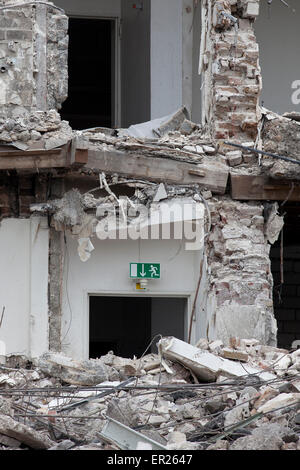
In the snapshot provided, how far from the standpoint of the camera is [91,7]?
18.5m

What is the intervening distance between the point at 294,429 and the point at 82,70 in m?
13.5

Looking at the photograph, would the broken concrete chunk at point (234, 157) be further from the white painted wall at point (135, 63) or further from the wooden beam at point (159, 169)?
the white painted wall at point (135, 63)

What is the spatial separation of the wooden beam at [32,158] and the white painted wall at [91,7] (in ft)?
17.3

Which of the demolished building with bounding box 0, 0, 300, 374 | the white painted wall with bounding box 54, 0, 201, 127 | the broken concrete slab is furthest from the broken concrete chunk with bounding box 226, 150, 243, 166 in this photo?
the broken concrete slab

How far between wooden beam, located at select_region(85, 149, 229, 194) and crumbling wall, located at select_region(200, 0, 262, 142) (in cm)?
53

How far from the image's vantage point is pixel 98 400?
10.7 meters

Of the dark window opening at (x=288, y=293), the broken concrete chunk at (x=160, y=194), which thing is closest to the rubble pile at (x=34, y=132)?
the broken concrete chunk at (x=160, y=194)

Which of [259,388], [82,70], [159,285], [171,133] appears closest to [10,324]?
[159,285]

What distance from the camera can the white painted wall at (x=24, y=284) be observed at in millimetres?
14055

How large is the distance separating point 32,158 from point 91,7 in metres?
5.47

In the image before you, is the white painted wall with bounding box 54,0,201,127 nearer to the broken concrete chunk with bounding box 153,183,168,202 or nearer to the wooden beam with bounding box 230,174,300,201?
the wooden beam with bounding box 230,174,300,201

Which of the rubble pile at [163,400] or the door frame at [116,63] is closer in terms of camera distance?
the rubble pile at [163,400]

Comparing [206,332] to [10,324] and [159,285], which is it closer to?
[159,285]
